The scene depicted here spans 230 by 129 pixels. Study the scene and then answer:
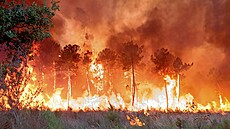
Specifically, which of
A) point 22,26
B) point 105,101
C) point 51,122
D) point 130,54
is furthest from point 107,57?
point 51,122

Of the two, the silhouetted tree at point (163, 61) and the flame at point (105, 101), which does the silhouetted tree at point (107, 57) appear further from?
the silhouetted tree at point (163, 61)

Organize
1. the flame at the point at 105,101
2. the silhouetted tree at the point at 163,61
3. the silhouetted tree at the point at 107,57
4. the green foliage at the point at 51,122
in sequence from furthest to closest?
the silhouetted tree at the point at 107,57 → the silhouetted tree at the point at 163,61 → the flame at the point at 105,101 → the green foliage at the point at 51,122

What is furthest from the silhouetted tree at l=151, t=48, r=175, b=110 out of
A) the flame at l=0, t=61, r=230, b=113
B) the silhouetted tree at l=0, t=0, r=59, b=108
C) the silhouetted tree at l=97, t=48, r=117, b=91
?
the silhouetted tree at l=0, t=0, r=59, b=108

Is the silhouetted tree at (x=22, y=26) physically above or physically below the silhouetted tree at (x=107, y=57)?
below

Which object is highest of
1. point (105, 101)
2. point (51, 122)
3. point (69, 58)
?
point (69, 58)

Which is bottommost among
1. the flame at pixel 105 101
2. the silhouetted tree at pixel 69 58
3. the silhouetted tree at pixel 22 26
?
the flame at pixel 105 101

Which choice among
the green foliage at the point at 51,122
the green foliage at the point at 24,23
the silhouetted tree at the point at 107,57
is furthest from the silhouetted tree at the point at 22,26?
the silhouetted tree at the point at 107,57

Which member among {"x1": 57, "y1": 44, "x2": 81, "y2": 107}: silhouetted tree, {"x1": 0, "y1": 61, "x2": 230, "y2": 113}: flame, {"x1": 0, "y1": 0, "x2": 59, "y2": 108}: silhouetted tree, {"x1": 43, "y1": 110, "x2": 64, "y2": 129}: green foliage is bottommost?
{"x1": 43, "y1": 110, "x2": 64, "y2": 129}: green foliage

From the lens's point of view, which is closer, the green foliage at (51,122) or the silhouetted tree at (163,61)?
the green foliage at (51,122)

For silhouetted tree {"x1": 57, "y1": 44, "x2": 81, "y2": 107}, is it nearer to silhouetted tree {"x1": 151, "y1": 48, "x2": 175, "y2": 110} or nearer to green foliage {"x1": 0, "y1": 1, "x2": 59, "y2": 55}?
silhouetted tree {"x1": 151, "y1": 48, "x2": 175, "y2": 110}

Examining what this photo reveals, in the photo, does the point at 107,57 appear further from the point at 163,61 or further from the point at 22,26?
the point at 22,26

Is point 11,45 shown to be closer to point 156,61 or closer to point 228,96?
point 156,61

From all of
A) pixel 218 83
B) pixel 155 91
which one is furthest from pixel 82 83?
pixel 218 83

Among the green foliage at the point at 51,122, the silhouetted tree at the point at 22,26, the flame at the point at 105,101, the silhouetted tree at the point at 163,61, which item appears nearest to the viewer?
the green foliage at the point at 51,122
